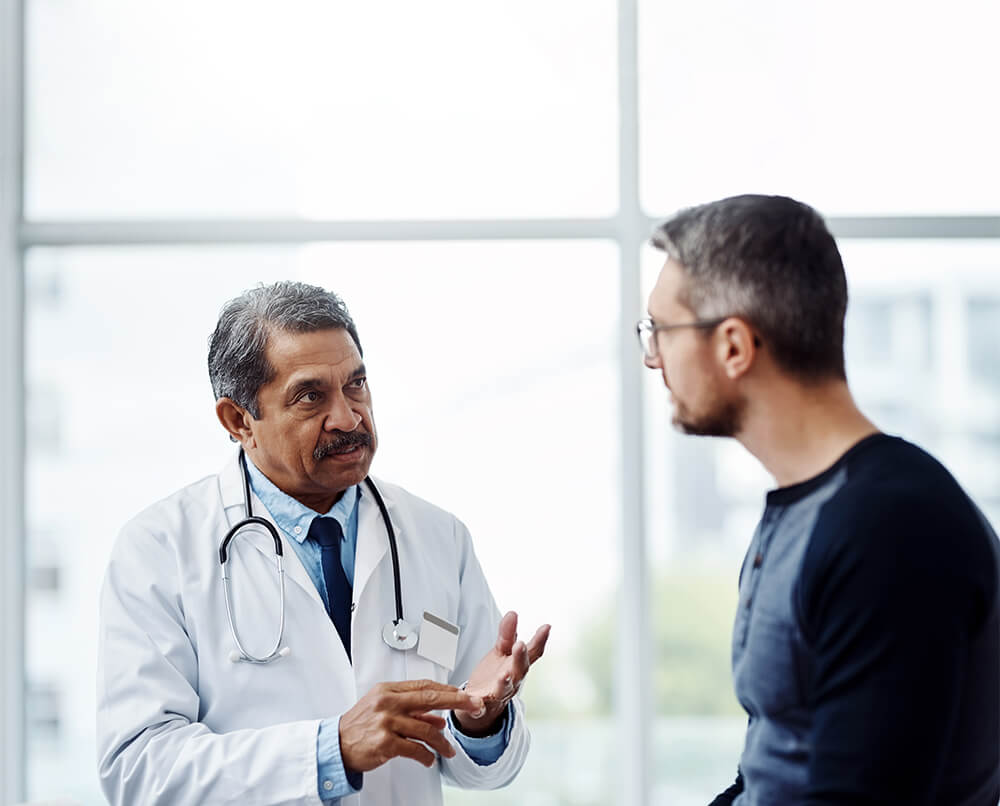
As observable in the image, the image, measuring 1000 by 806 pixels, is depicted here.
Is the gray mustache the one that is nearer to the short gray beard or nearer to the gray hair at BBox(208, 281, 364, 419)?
the gray hair at BBox(208, 281, 364, 419)

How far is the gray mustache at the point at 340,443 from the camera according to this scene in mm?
1952

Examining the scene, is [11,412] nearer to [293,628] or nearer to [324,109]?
[324,109]

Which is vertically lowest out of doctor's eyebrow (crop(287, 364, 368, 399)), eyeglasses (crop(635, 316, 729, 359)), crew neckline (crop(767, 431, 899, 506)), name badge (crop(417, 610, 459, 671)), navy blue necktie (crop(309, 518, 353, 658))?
name badge (crop(417, 610, 459, 671))

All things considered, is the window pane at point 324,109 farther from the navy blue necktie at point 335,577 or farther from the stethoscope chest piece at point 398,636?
the stethoscope chest piece at point 398,636

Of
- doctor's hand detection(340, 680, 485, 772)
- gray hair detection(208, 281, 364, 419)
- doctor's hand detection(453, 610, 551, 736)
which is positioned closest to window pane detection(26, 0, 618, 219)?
gray hair detection(208, 281, 364, 419)

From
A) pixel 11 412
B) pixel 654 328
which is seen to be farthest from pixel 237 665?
pixel 11 412

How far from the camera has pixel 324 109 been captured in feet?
9.46

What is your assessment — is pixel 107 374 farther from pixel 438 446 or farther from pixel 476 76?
pixel 476 76

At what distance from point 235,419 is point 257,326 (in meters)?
0.20

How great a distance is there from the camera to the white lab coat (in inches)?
69.7

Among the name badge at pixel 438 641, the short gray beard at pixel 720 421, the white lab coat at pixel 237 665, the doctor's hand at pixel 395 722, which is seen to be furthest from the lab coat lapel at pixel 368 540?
the short gray beard at pixel 720 421

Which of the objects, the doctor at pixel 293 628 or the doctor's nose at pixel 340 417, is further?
the doctor's nose at pixel 340 417

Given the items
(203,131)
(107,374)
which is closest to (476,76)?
(203,131)

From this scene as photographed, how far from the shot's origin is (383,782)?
1.95 m
